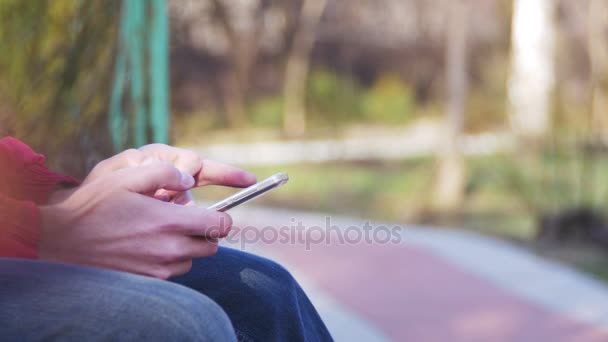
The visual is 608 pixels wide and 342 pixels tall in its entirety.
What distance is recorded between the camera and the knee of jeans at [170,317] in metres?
1.06

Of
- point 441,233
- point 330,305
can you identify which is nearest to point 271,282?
point 330,305

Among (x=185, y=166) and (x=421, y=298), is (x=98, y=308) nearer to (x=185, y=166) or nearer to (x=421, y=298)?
(x=185, y=166)

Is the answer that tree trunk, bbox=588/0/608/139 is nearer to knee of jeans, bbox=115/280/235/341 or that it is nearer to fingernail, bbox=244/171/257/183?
fingernail, bbox=244/171/257/183

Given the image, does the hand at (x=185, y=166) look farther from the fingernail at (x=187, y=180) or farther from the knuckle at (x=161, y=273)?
Answer: the knuckle at (x=161, y=273)

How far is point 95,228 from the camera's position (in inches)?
45.9

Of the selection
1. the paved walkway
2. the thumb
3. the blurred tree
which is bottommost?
the paved walkway

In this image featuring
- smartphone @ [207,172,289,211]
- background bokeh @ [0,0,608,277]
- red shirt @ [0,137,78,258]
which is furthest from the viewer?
background bokeh @ [0,0,608,277]

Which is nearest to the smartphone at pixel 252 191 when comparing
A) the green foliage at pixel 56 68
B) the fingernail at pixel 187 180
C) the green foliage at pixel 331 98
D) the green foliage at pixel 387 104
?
the fingernail at pixel 187 180

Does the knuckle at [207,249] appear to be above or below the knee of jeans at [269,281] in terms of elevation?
above

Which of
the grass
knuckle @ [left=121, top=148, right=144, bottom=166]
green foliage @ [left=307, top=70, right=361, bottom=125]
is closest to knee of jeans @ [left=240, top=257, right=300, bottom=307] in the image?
knuckle @ [left=121, top=148, right=144, bottom=166]

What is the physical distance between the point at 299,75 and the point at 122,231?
15.4 metres

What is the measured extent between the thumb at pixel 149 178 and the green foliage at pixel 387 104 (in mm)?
15824

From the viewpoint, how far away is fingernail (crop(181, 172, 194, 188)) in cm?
129

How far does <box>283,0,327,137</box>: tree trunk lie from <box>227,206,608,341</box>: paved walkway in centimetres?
886
